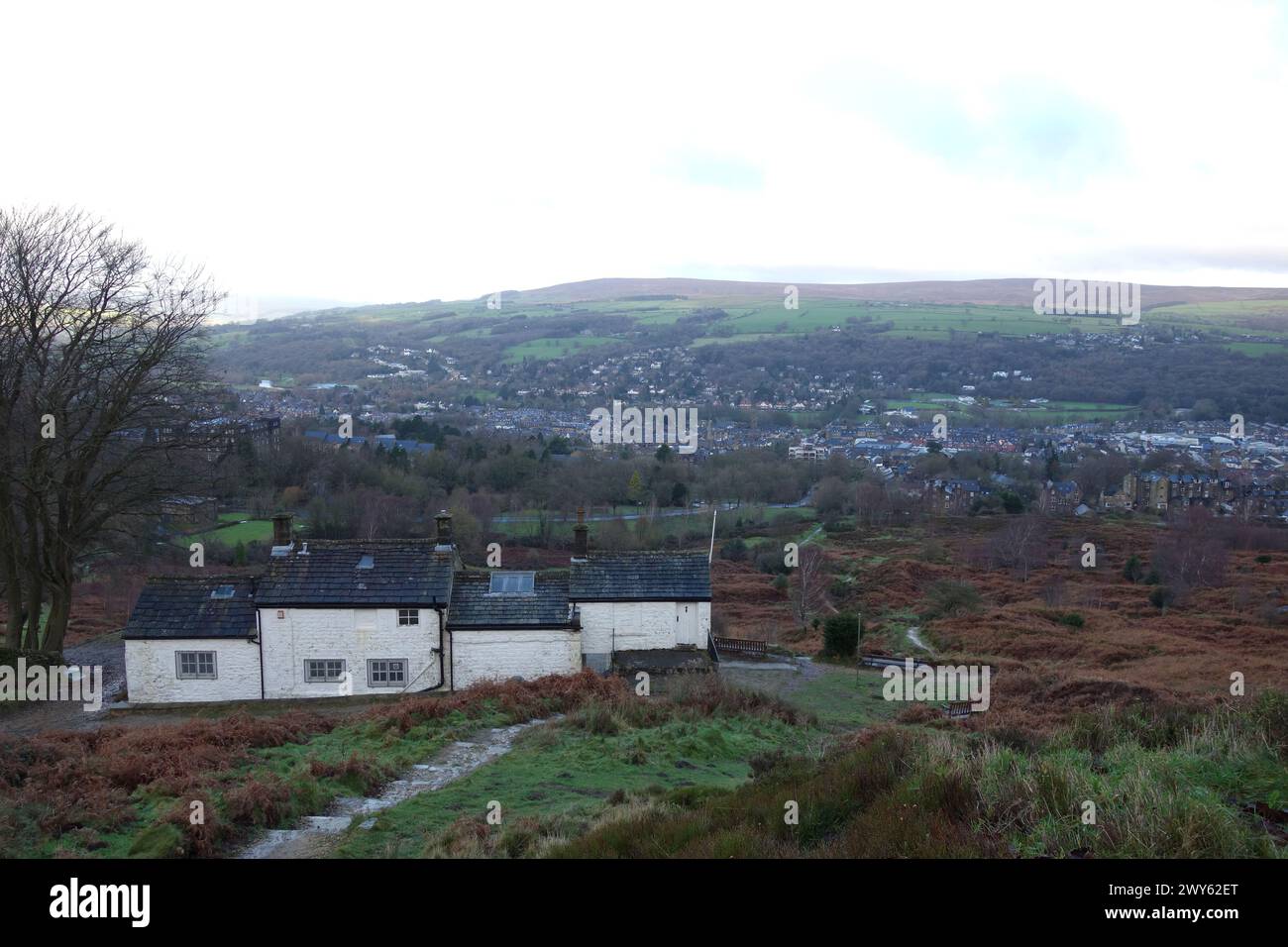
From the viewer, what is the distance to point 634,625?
24188 millimetres

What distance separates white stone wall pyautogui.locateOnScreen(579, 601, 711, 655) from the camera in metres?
24.0

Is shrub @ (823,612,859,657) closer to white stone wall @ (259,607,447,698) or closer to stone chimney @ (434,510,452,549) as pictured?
stone chimney @ (434,510,452,549)

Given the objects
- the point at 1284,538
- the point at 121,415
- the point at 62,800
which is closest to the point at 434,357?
the point at 1284,538

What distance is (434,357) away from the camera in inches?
5984

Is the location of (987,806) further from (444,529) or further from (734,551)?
(734,551)

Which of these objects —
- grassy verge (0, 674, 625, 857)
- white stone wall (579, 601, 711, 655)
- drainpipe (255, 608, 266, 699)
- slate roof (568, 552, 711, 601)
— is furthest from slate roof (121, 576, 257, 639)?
white stone wall (579, 601, 711, 655)

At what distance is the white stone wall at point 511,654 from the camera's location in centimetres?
2288

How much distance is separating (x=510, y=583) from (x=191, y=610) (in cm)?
784

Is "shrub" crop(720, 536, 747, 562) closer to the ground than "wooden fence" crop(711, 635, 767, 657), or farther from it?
closer to the ground

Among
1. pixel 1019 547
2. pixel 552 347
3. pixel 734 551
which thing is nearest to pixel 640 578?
pixel 734 551

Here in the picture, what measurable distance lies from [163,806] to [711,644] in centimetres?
1568

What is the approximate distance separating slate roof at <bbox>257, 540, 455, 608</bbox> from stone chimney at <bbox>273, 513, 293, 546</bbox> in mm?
668

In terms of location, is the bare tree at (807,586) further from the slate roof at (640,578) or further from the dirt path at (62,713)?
the dirt path at (62,713)
